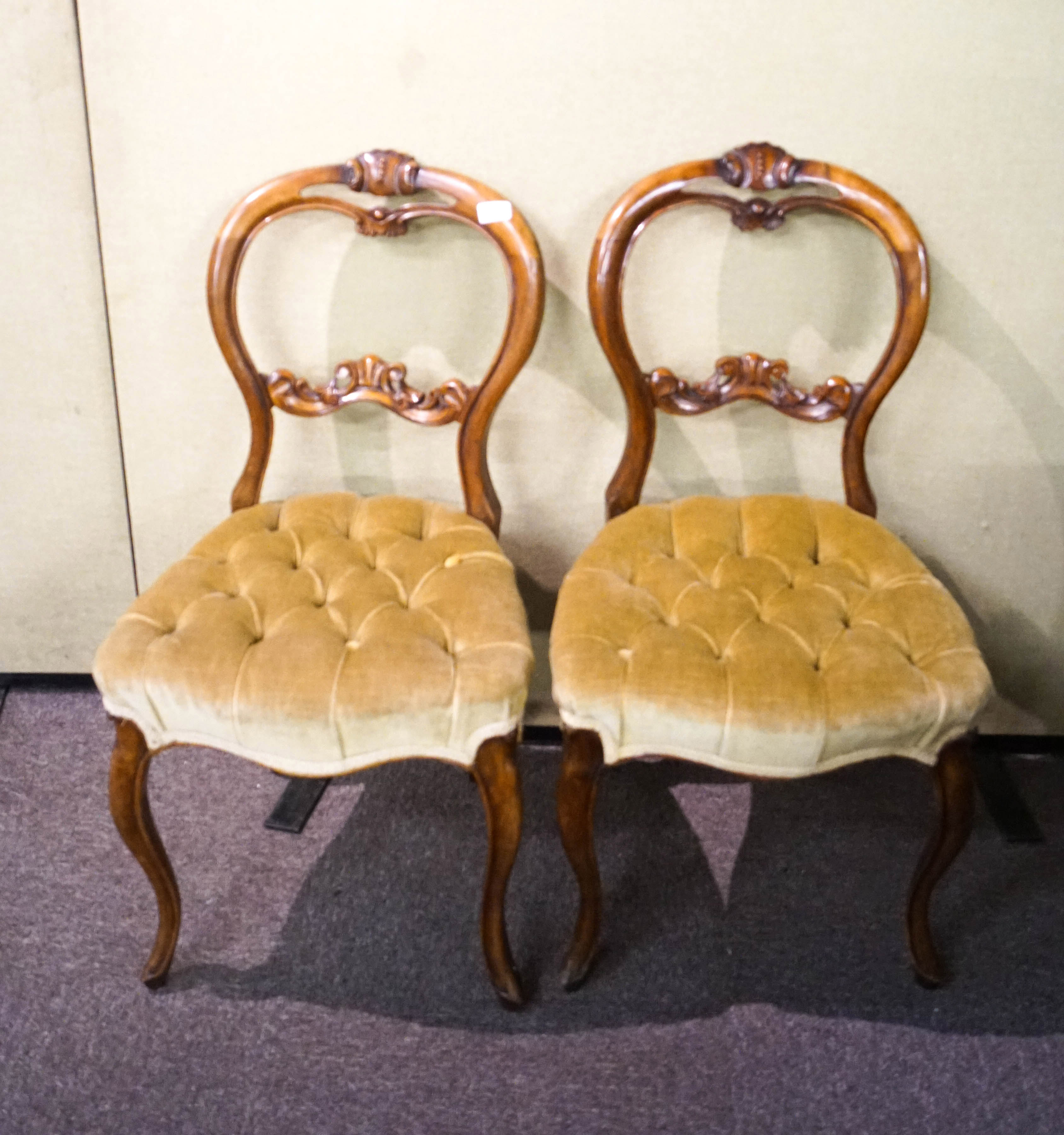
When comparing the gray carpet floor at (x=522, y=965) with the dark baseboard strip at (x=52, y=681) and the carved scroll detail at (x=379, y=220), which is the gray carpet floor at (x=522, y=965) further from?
the carved scroll detail at (x=379, y=220)

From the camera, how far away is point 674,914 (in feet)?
4.81

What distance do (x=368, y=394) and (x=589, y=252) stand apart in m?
0.38

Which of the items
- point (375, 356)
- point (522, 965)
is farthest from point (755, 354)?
point (522, 965)

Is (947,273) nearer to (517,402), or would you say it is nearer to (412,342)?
(517,402)

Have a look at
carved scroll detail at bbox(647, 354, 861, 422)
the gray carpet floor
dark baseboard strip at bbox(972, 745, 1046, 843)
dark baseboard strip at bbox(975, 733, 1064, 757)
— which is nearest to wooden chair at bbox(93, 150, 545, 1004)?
the gray carpet floor

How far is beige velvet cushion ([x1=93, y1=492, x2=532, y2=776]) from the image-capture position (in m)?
1.12

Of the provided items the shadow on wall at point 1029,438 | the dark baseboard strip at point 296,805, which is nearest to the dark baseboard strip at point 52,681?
the dark baseboard strip at point 296,805

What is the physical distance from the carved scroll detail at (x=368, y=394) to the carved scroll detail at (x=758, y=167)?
0.46 m

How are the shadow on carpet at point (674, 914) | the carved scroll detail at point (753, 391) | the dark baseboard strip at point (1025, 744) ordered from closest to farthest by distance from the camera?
the shadow on carpet at point (674, 914)
the carved scroll detail at point (753, 391)
the dark baseboard strip at point (1025, 744)

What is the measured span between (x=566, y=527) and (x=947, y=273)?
679mm

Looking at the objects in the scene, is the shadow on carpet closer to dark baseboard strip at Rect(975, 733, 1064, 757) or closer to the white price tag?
dark baseboard strip at Rect(975, 733, 1064, 757)

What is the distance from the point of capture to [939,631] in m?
1.21

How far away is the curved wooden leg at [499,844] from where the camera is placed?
1.16 m

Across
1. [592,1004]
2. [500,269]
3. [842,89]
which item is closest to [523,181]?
[500,269]
